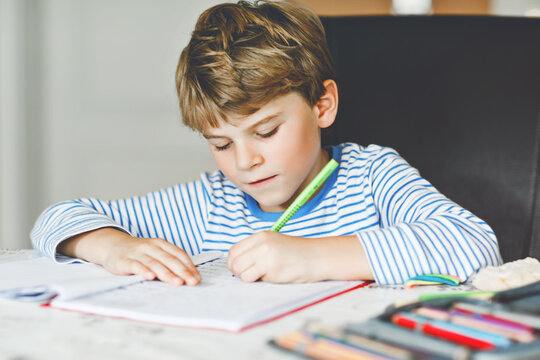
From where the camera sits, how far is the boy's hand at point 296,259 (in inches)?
24.3

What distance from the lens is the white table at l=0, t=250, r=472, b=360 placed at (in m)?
0.39

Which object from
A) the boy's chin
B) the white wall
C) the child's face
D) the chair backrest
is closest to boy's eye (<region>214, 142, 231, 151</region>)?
the child's face

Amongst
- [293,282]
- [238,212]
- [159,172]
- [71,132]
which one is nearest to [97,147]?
[71,132]

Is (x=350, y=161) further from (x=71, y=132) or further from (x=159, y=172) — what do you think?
(x=71, y=132)

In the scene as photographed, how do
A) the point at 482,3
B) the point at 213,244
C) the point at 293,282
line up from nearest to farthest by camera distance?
the point at 293,282, the point at 213,244, the point at 482,3

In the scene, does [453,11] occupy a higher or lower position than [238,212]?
higher

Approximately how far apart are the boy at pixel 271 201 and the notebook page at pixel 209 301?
2cm

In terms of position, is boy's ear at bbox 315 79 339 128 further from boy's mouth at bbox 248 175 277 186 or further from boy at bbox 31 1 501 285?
boy's mouth at bbox 248 175 277 186

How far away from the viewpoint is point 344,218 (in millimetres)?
951

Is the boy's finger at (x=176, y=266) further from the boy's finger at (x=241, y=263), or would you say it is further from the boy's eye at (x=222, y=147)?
the boy's eye at (x=222, y=147)

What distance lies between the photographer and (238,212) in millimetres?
1011

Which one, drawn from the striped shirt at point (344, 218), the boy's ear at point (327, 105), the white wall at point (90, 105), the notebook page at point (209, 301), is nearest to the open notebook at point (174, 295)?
the notebook page at point (209, 301)

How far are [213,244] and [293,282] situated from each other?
40 cm

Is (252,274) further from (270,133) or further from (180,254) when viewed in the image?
(270,133)
